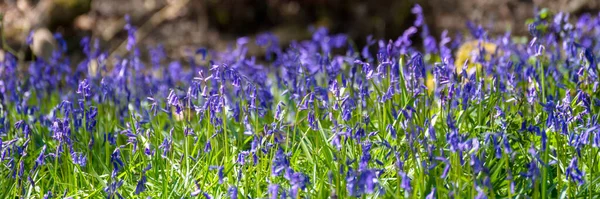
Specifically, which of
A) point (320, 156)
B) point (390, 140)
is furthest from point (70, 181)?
point (390, 140)

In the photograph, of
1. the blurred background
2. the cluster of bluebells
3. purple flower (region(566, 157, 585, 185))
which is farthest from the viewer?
the blurred background

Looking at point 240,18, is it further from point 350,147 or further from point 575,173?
point 575,173

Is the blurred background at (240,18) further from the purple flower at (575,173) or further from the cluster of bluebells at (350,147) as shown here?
the purple flower at (575,173)

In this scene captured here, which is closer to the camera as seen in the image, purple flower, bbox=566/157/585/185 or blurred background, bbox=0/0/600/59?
purple flower, bbox=566/157/585/185

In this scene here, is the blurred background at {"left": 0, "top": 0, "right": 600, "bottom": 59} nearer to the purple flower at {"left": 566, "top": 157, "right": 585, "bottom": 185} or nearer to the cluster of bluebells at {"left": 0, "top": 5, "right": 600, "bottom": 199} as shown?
the cluster of bluebells at {"left": 0, "top": 5, "right": 600, "bottom": 199}

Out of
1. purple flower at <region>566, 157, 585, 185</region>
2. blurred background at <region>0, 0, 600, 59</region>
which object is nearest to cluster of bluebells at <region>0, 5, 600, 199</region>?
purple flower at <region>566, 157, 585, 185</region>

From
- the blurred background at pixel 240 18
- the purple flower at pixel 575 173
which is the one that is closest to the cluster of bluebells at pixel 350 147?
the purple flower at pixel 575 173

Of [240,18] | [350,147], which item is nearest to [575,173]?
[350,147]

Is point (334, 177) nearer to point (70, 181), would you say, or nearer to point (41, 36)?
→ point (70, 181)
